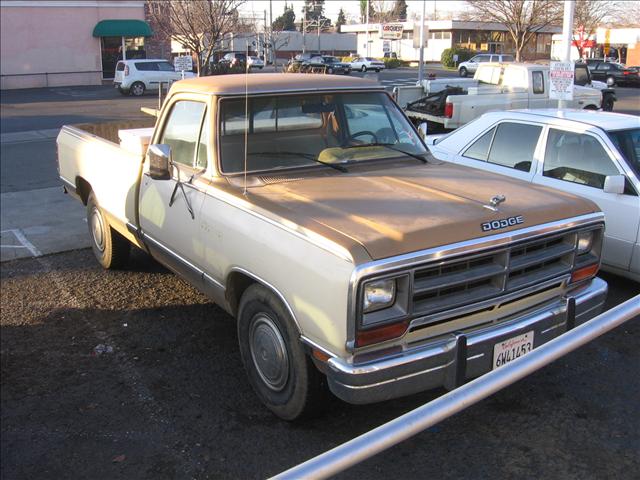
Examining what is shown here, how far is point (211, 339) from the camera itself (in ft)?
16.9

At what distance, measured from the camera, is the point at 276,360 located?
12.5ft

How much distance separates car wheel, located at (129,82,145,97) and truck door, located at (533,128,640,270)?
96.0 feet

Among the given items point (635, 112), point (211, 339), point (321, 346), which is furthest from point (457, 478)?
point (635, 112)

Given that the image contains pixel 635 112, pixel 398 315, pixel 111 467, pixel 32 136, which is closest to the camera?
pixel 398 315

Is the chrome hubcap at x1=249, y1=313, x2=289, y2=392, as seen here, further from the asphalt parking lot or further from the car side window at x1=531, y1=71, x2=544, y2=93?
the car side window at x1=531, y1=71, x2=544, y2=93

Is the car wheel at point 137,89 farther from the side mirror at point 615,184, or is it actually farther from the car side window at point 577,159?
the side mirror at point 615,184

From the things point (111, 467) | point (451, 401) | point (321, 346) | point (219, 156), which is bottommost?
point (111, 467)

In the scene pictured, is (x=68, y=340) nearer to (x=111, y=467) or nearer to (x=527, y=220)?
(x=111, y=467)

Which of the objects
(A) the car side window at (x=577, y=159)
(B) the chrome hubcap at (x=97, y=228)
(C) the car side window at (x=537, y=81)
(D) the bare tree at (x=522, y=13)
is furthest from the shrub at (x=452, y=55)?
(B) the chrome hubcap at (x=97, y=228)

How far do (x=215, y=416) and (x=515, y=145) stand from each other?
4329 mm

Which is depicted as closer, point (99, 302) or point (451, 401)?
point (451, 401)

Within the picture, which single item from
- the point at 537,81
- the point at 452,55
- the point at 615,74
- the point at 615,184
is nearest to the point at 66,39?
the point at 537,81

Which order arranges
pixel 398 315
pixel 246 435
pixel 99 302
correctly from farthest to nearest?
pixel 99 302, pixel 246 435, pixel 398 315

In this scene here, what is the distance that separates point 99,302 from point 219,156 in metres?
2.28
